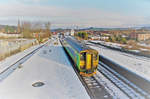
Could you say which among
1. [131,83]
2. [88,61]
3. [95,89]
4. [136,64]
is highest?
[88,61]

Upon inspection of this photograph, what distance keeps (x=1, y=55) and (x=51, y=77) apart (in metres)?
10.9

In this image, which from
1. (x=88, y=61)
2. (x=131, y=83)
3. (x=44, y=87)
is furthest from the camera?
(x=88, y=61)

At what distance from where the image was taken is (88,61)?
9.68 meters

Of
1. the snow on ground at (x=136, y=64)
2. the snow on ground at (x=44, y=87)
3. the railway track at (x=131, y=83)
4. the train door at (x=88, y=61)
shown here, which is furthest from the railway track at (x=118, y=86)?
the snow on ground at (x=136, y=64)

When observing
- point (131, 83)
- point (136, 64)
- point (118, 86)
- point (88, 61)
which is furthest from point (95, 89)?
point (136, 64)

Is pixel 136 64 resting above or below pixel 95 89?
above

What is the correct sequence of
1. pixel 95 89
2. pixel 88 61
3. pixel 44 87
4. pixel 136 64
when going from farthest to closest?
pixel 136 64 < pixel 88 61 < pixel 44 87 < pixel 95 89

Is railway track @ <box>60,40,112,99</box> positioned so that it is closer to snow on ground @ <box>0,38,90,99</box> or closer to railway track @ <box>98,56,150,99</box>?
snow on ground @ <box>0,38,90,99</box>

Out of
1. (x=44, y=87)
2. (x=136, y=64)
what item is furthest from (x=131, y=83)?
(x=44, y=87)

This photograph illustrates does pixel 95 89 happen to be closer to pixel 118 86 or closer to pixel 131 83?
pixel 118 86

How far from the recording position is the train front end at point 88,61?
959 centimetres

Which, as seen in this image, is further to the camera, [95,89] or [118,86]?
[118,86]

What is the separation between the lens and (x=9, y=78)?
32.4 feet

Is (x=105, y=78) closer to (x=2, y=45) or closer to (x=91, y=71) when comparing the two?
(x=91, y=71)
